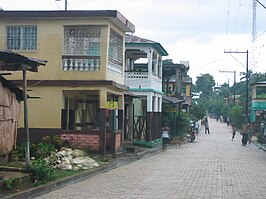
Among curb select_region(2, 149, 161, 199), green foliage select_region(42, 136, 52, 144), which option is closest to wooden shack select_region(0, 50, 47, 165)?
curb select_region(2, 149, 161, 199)

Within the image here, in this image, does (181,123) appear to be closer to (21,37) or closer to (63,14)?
(21,37)

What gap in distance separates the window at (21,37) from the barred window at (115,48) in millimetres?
3148

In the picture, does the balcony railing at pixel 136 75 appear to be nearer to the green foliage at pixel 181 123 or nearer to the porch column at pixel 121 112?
the porch column at pixel 121 112

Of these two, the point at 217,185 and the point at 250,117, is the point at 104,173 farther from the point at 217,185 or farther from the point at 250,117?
the point at 250,117

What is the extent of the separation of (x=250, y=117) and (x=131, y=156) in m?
42.6

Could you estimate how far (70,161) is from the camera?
16.6 metres

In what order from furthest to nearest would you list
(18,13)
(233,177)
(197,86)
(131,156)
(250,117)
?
(197,86) < (250,117) < (131,156) < (18,13) < (233,177)

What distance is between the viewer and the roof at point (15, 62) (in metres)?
12.1

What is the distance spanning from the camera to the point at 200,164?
21.2 m

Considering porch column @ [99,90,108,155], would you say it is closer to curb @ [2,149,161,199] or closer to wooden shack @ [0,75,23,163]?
curb @ [2,149,161,199]

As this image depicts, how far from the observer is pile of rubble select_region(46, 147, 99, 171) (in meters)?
16.0

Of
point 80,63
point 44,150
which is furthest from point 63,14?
point 44,150

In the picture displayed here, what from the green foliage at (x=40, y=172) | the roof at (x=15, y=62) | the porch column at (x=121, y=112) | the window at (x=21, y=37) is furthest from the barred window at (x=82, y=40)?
the green foliage at (x=40, y=172)

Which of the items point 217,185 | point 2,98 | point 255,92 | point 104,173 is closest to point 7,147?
point 2,98
